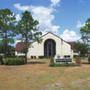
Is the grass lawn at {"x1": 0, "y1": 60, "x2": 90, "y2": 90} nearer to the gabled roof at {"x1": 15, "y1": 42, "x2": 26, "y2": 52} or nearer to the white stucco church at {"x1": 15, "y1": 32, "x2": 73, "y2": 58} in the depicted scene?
the gabled roof at {"x1": 15, "y1": 42, "x2": 26, "y2": 52}

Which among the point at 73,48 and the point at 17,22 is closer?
the point at 17,22

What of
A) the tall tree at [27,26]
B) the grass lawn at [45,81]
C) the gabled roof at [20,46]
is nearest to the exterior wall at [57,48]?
the gabled roof at [20,46]

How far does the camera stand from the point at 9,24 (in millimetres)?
52531

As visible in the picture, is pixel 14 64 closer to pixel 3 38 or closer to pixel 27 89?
pixel 3 38

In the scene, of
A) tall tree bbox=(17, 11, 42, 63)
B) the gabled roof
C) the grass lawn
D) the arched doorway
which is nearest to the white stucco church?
the arched doorway

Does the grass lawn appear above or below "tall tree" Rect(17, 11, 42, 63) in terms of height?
below

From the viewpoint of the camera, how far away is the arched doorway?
312 feet

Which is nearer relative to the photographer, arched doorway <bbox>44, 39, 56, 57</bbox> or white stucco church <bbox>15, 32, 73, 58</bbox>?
white stucco church <bbox>15, 32, 73, 58</bbox>

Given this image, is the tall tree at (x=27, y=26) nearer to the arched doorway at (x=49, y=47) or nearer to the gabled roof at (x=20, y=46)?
the gabled roof at (x=20, y=46)

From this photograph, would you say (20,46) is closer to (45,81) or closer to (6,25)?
(6,25)

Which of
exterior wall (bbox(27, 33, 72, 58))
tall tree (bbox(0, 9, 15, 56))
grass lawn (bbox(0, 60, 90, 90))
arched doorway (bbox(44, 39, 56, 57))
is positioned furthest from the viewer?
arched doorway (bbox(44, 39, 56, 57))

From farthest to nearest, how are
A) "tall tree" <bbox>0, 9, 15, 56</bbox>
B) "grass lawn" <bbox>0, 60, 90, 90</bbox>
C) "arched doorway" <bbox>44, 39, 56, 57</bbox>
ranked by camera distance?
"arched doorway" <bbox>44, 39, 56, 57</bbox> → "tall tree" <bbox>0, 9, 15, 56</bbox> → "grass lawn" <bbox>0, 60, 90, 90</bbox>

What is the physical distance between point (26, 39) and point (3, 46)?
439 centimetres

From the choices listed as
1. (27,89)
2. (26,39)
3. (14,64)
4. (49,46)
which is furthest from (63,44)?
(27,89)
